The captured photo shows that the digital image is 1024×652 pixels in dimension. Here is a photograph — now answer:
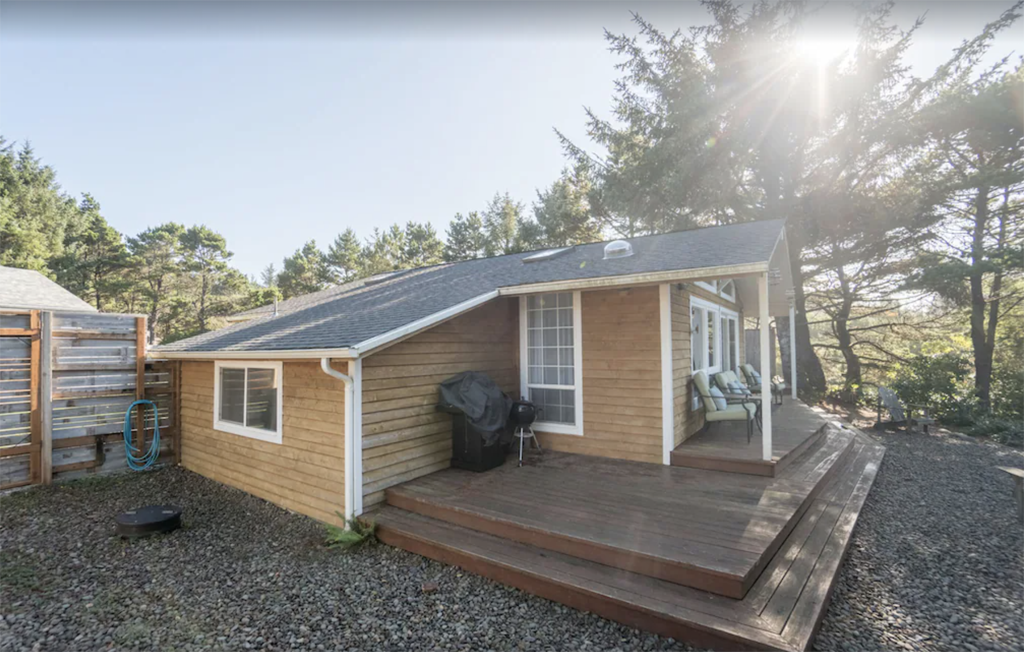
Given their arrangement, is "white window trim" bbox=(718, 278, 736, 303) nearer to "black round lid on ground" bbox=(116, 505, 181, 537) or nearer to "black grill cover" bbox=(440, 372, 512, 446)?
"black grill cover" bbox=(440, 372, 512, 446)

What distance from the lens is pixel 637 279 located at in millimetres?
4680

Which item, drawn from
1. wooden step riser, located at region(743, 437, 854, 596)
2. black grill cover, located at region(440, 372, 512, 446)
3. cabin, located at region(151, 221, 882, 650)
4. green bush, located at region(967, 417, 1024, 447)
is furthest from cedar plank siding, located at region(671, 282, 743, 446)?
green bush, located at region(967, 417, 1024, 447)

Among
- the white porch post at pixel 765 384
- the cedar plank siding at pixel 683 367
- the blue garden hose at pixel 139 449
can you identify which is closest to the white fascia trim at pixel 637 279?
the white porch post at pixel 765 384

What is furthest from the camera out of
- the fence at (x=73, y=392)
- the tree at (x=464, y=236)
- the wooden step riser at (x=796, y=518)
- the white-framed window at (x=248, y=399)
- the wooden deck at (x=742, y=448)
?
the tree at (x=464, y=236)

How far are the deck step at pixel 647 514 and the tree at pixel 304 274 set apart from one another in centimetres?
2439

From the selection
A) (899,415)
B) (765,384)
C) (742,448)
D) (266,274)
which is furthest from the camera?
(266,274)

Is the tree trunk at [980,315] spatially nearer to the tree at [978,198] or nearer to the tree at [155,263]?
the tree at [978,198]

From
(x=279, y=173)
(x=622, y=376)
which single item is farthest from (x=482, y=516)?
(x=279, y=173)

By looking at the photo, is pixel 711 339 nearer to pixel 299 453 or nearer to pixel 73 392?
pixel 299 453

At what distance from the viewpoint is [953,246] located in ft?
39.0

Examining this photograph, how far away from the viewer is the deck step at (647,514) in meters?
2.97

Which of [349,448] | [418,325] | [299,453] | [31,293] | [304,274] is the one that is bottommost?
[299,453]

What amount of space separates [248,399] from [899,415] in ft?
39.7

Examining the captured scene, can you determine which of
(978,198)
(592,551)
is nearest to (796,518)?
(592,551)
